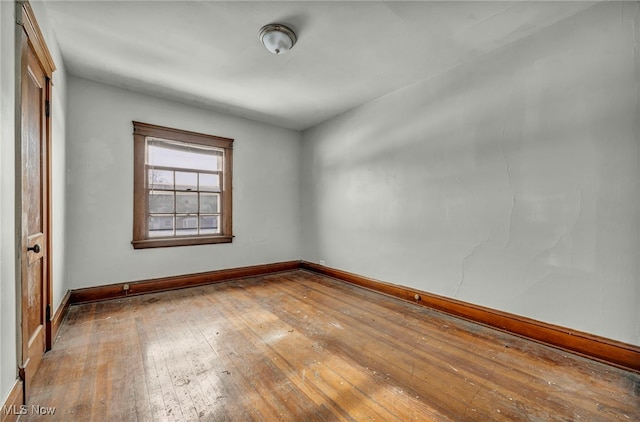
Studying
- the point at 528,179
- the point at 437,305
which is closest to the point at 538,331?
the point at 437,305

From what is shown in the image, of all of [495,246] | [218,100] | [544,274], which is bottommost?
[544,274]

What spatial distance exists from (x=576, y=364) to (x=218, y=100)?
4.74 meters

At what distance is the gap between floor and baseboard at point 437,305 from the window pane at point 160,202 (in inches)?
38.2

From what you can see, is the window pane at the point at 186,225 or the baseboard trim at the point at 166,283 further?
the window pane at the point at 186,225

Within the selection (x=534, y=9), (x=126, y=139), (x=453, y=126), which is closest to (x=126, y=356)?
(x=126, y=139)

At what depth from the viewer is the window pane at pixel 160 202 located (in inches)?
150

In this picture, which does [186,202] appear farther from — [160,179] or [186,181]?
[160,179]

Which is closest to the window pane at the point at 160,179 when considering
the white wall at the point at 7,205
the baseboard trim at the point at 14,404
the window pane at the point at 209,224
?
the window pane at the point at 209,224

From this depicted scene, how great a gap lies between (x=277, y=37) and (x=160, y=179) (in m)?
2.67

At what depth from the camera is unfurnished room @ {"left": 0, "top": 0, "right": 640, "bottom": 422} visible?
64.2 inches

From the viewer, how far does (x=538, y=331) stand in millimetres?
2342

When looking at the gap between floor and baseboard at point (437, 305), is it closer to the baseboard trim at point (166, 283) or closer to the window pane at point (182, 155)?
the baseboard trim at point (166, 283)

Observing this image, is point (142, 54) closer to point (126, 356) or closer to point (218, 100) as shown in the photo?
point (218, 100)

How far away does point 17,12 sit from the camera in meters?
1.54
